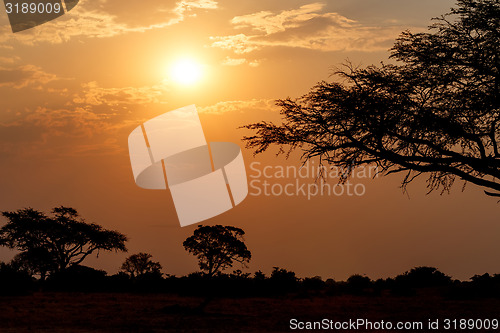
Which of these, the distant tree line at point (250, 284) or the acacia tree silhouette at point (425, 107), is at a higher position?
the acacia tree silhouette at point (425, 107)

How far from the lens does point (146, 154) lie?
80.0ft

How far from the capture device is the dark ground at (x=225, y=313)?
18.6 m

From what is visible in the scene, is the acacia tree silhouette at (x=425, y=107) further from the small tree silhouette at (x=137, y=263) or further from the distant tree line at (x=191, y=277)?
the small tree silhouette at (x=137, y=263)

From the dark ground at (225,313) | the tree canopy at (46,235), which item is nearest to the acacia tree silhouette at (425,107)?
the dark ground at (225,313)

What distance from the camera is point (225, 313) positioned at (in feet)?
73.5

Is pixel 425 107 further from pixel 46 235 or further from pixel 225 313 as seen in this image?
pixel 46 235

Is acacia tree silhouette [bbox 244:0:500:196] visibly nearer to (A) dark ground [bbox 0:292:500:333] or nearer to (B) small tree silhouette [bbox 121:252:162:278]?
(A) dark ground [bbox 0:292:500:333]

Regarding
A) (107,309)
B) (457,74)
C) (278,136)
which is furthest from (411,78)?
(107,309)

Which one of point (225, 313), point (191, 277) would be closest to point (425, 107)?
point (225, 313)

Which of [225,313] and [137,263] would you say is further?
[137,263]

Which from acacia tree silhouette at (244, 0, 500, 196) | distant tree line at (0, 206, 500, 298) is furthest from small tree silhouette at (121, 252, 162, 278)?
acacia tree silhouette at (244, 0, 500, 196)

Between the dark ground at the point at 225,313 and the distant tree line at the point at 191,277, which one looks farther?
the distant tree line at the point at 191,277

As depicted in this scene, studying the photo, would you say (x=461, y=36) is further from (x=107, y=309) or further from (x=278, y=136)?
(x=107, y=309)

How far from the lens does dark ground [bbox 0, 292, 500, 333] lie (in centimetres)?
1859
